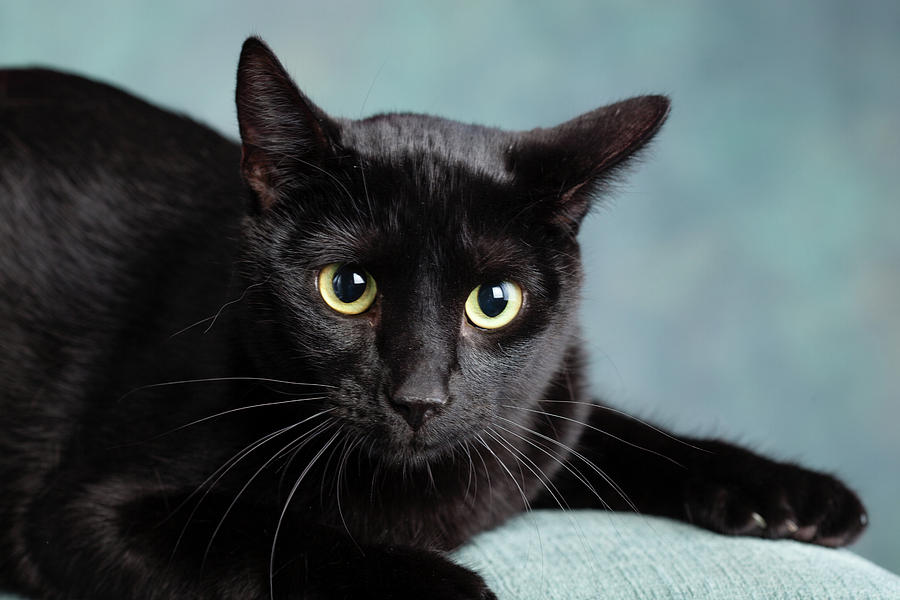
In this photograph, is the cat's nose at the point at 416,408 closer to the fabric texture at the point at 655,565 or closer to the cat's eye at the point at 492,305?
the cat's eye at the point at 492,305

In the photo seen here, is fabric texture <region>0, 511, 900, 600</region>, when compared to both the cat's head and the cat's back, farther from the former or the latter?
the cat's back

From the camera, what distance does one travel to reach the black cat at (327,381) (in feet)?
3.22

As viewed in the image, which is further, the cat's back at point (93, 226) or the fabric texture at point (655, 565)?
the cat's back at point (93, 226)

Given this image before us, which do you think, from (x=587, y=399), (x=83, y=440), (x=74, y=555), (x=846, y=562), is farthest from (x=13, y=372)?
(x=846, y=562)

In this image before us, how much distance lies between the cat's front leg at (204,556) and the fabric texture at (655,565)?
128 mm

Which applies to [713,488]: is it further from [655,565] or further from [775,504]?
[655,565]

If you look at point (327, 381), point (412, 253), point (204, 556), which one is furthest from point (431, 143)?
point (204, 556)

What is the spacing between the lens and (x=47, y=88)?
59.2 inches

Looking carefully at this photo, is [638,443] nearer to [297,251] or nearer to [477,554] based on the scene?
[477,554]

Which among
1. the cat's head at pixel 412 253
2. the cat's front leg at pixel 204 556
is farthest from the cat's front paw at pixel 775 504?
the cat's front leg at pixel 204 556

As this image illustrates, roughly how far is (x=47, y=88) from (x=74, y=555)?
767 millimetres

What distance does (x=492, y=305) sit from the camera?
1.02m

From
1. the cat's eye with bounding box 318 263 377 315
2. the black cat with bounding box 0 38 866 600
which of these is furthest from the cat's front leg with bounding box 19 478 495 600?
the cat's eye with bounding box 318 263 377 315

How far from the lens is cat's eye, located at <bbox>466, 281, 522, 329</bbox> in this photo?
1.01m
